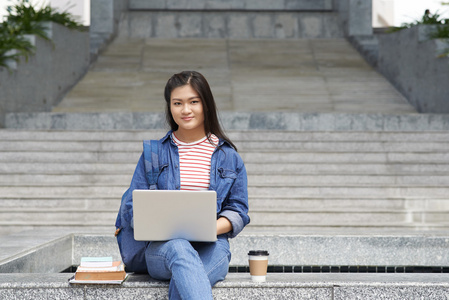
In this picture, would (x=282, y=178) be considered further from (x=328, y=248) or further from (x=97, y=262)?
(x=97, y=262)

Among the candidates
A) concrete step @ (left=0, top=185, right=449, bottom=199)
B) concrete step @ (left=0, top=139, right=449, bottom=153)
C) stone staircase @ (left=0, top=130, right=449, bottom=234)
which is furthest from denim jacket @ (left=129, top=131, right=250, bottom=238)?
concrete step @ (left=0, top=139, right=449, bottom=153)

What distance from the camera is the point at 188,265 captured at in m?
3.60

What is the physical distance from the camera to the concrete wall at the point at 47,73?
39.6 ft

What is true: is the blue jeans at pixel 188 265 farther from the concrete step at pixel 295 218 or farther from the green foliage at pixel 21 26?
the green foliage at pixel 21 26

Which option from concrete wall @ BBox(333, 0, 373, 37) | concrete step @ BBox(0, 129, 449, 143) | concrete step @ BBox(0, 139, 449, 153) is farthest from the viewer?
concrete wall @ BBox(333, 0, 373, 37)

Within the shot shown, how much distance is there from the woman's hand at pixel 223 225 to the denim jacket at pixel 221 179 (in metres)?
0.02

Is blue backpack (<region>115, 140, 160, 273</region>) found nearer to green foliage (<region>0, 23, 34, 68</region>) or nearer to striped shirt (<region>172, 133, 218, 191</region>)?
striped shirt (<region>172, 133, 218, 191</region>)

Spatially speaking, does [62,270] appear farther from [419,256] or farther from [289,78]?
[289,78]

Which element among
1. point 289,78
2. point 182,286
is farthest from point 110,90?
point 182,286

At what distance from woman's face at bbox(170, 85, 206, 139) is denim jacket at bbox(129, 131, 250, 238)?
16cm

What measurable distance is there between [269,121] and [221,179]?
338 inches

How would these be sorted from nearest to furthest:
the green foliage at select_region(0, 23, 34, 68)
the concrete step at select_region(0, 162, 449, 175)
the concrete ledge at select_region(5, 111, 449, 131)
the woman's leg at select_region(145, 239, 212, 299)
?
the woman's leg at select_region(145, 239, 212, 299), the concrete step at select_region(0, 162, 449, 175), the green foliage at select_region(0, 23, 34, 68), the concrete ledge at select_region(5, 111, 449, 131)

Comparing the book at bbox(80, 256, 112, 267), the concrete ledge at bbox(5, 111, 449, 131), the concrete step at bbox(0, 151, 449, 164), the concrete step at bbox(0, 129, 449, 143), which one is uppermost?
the concrete ledge at bbox(5, 111, 449, 131)

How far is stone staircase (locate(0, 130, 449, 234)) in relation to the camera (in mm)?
8375
